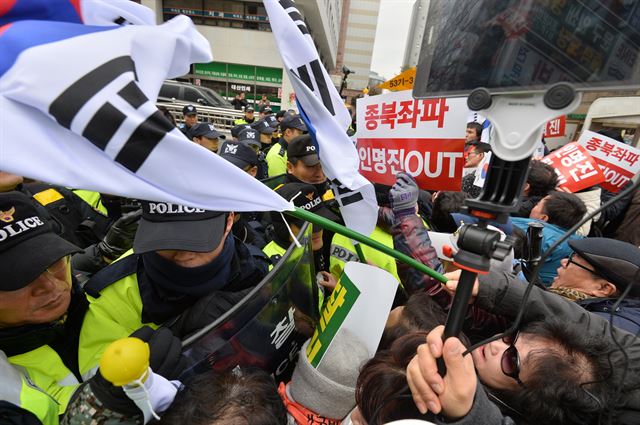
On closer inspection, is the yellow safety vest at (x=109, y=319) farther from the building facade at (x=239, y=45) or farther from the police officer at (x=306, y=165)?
the building facade at (x=239, y=45)

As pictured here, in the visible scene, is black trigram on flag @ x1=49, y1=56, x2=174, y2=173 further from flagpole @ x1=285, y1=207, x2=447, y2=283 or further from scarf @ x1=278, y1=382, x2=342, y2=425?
scarf @ x1=278, y1=382, x2=342, y2=425

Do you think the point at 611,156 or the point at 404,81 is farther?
the point at 611,156

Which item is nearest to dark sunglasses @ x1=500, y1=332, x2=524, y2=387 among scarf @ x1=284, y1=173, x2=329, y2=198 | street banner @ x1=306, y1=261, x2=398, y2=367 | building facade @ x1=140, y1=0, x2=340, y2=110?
street banner @ x1=306, y1=261, x2=398, y2=367

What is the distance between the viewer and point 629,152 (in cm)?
393

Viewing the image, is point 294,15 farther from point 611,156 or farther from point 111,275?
point 611,156

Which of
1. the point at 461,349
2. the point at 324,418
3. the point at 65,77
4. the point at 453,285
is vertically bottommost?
the point at 324,418

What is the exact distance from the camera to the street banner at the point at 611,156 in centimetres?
401

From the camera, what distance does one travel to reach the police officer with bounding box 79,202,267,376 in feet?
4.07

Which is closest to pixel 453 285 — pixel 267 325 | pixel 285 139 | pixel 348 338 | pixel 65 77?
pixel 348 338

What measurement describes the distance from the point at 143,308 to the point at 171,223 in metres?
0.37

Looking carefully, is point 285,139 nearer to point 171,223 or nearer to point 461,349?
point 171,223

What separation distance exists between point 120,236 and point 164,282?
80cm

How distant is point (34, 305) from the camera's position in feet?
3.72

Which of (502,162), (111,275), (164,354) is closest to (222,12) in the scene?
(111,275)
